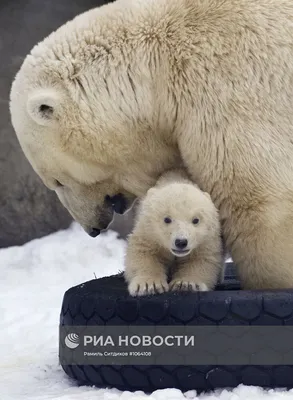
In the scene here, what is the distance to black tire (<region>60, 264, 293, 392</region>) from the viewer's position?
2.78 m

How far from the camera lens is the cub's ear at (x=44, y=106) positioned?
11.0 ft

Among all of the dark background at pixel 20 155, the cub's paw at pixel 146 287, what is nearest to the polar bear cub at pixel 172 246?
the cub's paw at pixel 146 287

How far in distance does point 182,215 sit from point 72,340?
62cm

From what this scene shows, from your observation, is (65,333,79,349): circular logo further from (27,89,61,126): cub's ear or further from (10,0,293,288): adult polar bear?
(27,89,61,126): cub's ear

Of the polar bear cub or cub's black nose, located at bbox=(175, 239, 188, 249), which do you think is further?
the polar bear cub

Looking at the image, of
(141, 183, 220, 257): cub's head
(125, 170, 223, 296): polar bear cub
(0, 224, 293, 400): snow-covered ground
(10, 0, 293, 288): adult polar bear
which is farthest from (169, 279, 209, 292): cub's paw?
(0, 224, 293, 400): snow-covered ground

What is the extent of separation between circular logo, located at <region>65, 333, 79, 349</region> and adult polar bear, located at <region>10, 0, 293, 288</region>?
697 millimetres

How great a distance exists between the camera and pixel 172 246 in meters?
2.93

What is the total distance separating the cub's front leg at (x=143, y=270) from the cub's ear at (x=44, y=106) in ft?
2.04

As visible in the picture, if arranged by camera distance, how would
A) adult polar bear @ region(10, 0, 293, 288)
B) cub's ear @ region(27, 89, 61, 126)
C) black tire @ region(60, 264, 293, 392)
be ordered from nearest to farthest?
black tire @ region(60, 264, 293, 392) < adult polar bear @ region(10, 0, 293, 288) < cub's ear @ region(27, 89, 61, 126)

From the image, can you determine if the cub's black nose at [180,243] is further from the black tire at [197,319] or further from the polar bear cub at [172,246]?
the black tire at [197,319]

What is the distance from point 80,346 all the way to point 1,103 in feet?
13.7

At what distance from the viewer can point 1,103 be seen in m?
6.84

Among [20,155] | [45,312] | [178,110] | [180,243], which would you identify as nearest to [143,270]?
[180,243]
